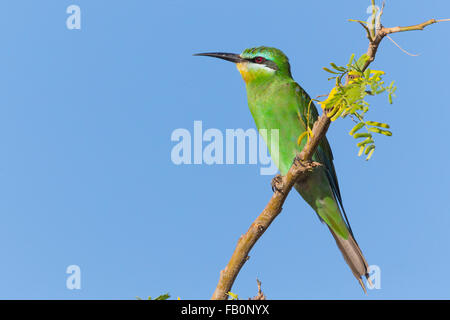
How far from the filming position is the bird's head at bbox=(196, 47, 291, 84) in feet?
16.5

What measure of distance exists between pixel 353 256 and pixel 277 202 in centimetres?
185

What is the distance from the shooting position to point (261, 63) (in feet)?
16.7

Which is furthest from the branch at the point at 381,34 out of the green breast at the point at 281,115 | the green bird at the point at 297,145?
the green breast at the point at 281,115

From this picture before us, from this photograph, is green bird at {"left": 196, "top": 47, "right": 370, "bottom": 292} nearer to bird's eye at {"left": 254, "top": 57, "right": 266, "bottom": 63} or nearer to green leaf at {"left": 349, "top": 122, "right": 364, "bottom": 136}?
bird's eye at {"left": 254, "top": 57, "right": 266, "bottom": 63}

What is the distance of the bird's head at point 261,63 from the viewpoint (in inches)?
198

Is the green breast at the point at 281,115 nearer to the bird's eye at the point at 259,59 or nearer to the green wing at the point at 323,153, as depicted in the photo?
the green wing at the point at 323,153

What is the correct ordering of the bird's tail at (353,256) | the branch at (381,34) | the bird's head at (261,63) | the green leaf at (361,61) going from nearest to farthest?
1. the branch at (381,34)
2. the green leaf at (361,61)
3. the bird's tail at (353,256)
4. the bird's head at (261,63)

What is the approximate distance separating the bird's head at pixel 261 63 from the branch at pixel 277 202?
2.64 metres

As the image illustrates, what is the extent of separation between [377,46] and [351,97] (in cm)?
20

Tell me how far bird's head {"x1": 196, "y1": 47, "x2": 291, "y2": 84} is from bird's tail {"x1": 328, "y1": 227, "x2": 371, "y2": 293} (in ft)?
5.24

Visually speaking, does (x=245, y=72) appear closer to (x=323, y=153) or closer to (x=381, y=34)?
(x=323, y=153)
